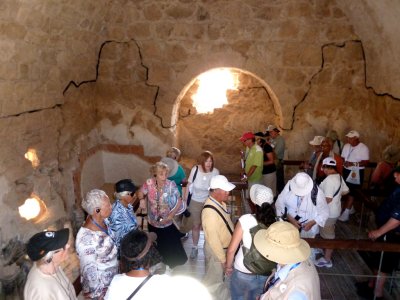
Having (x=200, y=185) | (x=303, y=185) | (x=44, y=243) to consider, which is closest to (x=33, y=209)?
(x=200, y=185)

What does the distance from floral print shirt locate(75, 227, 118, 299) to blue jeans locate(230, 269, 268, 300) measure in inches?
37.3

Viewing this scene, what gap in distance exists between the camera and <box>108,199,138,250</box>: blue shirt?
3131 mm

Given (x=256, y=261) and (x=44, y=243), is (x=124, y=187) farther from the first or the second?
(x=256, y=261)

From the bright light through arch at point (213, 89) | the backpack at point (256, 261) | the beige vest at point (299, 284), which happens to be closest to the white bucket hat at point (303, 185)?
the backpack at point (256, 261)

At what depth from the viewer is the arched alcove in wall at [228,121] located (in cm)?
775

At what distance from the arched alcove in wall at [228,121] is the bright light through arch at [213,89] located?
0.08m

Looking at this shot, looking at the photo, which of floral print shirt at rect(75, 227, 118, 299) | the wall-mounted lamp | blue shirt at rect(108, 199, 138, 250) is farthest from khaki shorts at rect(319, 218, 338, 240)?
the wall-mounted lamp

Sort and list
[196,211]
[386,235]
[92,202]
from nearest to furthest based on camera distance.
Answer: [92,202] → [386,235] → [196,211]

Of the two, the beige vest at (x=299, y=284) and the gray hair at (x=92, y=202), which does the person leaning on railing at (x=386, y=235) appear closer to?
the beige vest at (x=299, y=284)

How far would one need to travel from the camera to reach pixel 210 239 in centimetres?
295

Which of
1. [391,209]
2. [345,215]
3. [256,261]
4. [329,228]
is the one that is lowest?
[345,215]

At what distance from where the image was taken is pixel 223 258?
2.97m

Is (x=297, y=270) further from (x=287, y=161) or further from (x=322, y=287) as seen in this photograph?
(x=287, y=161)

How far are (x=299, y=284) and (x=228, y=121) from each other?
603 cm
